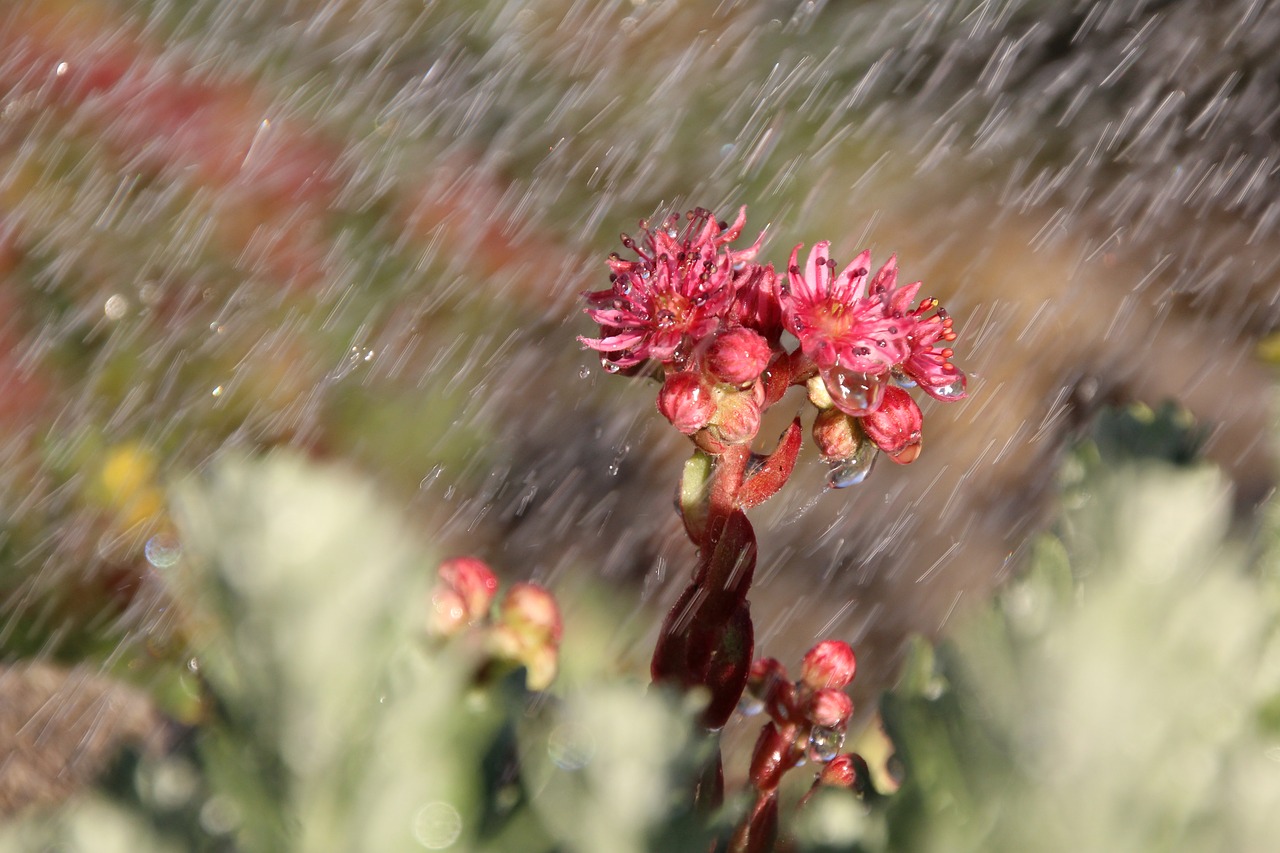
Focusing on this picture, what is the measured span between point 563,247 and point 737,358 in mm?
1241

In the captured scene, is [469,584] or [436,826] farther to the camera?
[469,584]

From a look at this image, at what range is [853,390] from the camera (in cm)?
53

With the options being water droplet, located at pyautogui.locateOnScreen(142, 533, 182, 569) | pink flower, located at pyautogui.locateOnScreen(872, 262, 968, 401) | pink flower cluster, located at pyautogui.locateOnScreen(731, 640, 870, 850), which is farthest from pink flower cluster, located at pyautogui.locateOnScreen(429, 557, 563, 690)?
water droplet, located at pyautogui.locateOnScreen(142, 533, 182, 569)

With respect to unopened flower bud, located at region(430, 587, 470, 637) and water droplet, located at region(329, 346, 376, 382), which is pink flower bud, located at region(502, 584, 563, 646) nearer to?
unopened flower bud, located at region(430, 587, 470, 637)

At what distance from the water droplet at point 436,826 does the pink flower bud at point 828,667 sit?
235mm

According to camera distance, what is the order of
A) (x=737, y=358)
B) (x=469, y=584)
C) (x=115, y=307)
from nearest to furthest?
(x=737, y=358)
(x=469, y=584)
(x=115, y=307)

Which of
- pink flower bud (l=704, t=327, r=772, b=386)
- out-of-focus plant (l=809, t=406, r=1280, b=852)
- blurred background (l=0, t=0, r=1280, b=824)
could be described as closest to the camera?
out-of-focus plant (l=809, t=406, r=1280, b=852)

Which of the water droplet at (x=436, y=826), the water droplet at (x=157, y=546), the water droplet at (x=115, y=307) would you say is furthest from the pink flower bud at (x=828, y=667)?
the water droplet at (x=115, y=307)

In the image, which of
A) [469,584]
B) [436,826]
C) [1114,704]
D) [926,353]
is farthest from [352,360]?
[1114,704]

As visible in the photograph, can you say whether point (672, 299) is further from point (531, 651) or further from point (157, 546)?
point (157, 546)

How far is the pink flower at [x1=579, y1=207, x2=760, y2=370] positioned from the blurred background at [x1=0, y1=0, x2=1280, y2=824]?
25.0 inches

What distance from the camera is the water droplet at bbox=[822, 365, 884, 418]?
1.71 feet

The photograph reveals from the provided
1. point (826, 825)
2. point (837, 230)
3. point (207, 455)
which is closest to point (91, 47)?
point (207, 455)

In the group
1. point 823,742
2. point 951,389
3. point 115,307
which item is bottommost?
point 115,307
